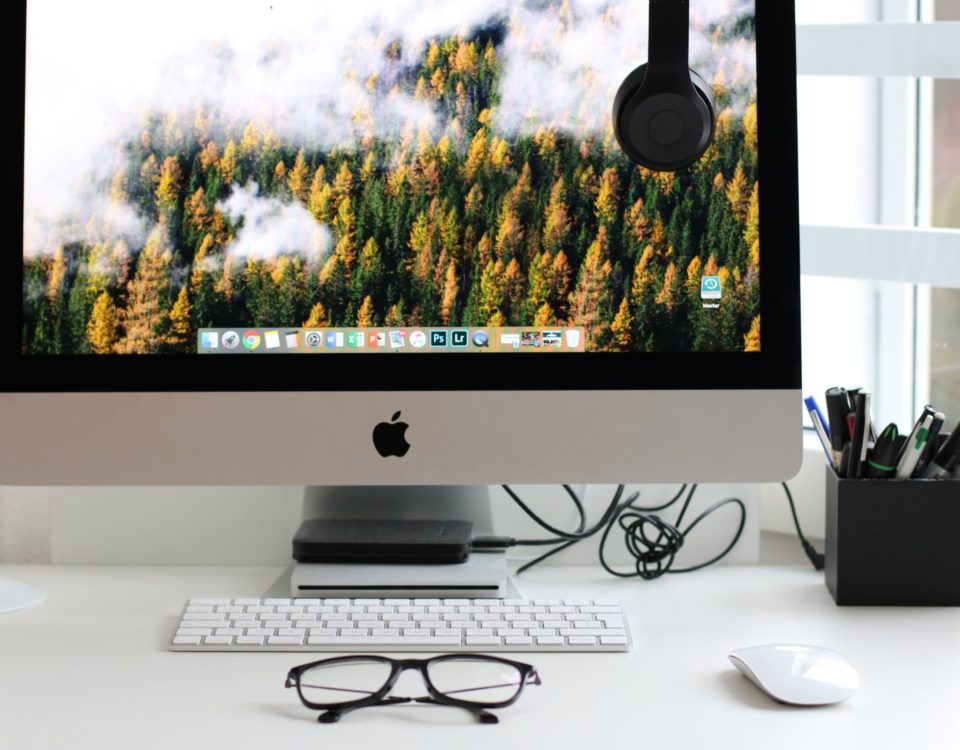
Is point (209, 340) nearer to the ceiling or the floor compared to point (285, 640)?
nearer to the ceiling

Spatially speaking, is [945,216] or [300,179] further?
[945,216]

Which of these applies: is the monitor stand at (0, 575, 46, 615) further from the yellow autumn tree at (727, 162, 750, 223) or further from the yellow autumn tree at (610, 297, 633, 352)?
the yellow autumn tree at (727, 162, 750, 223)

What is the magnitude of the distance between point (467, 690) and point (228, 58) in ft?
1.88

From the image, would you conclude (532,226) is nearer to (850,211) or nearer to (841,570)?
(841,570)

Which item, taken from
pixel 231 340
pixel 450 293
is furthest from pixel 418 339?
pixel 231 340

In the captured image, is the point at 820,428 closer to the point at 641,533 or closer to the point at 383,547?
the point at 641,533

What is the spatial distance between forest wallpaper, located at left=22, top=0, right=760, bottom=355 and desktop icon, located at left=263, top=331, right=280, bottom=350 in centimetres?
1

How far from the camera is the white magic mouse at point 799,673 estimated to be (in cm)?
74

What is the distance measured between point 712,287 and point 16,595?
0.71 metres

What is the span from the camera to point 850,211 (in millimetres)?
1391

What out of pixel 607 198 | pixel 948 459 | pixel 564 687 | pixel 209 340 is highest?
pixel 607 198

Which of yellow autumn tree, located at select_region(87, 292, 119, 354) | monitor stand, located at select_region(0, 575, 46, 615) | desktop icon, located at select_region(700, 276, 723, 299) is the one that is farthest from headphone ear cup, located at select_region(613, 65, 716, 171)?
monitor stand, located at select_region(0, 575, 46, 615)

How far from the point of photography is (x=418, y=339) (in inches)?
36.2

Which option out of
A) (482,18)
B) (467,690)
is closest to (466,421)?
(467,690)
